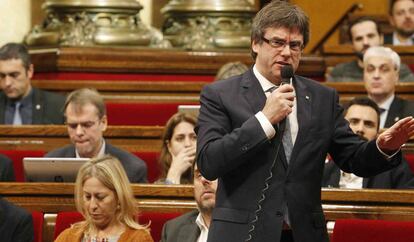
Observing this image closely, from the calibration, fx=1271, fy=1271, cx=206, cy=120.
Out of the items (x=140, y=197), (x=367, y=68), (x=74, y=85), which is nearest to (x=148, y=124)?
(x=74, y=85)

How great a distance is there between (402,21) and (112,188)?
4.66 m

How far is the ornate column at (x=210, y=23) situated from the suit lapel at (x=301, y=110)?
16.6 ft

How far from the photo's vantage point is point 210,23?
8523mm

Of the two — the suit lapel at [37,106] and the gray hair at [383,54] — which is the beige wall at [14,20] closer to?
the suit lapel at [37,106]

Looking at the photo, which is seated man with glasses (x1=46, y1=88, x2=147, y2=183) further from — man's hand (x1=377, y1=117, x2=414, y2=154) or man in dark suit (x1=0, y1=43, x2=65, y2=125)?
man's hand (x1=377, y1=117, x2=414, y2=154)

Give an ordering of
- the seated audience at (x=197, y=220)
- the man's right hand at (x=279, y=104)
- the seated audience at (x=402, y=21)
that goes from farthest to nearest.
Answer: the seated audience at (x=402, y=21) → the seated audience at (x=197, y=220) → the man's right hand at (x=279, y=104)

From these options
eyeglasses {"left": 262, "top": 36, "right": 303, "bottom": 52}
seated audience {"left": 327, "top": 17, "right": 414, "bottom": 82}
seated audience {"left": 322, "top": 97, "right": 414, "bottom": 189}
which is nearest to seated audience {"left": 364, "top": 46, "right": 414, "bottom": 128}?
seated audience {"left": 322, "top": 97, "right": 414, "bottom": 189}

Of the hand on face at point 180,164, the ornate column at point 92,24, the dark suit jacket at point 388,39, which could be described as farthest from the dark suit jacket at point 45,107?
the dark suit jacket at point 388,39

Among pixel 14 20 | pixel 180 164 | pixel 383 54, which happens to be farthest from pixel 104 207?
pixel 14 20

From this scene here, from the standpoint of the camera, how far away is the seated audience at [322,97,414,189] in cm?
506

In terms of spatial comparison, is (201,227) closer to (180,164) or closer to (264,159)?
(264,159)

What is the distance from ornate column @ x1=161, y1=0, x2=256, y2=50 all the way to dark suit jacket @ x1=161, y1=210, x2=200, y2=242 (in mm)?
4198

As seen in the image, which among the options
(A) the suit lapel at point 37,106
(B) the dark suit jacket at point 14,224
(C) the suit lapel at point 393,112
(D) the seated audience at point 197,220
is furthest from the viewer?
(A) the suit lapel at point 37,106

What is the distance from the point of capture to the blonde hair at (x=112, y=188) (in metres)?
4.40
